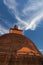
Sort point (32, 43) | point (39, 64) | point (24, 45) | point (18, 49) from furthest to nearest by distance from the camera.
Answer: point (32, 43) < point (24, 45) < point (18, 49) < point (39, 64)

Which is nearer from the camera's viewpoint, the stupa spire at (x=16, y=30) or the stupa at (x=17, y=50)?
the stupa at (x=17, y=50)

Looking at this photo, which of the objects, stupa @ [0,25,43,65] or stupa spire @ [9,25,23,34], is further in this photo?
stupa spire @ [9,25,23,34]

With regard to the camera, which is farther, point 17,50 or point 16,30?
point 16,30

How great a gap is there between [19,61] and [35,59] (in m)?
1.41

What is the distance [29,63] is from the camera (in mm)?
18328

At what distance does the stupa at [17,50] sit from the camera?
1845 cm

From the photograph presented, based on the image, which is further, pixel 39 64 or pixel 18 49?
pixel 18 49

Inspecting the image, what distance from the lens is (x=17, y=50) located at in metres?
24.2

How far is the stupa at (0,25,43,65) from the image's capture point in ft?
60.5

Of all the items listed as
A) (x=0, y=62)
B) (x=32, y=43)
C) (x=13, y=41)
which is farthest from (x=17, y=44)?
(x=0, y=62)

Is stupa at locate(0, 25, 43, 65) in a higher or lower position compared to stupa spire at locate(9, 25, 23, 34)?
lower

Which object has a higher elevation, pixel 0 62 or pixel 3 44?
pixel 3 44

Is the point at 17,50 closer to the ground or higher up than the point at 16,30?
closer to the ground

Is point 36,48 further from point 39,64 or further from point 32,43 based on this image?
point 39,64
